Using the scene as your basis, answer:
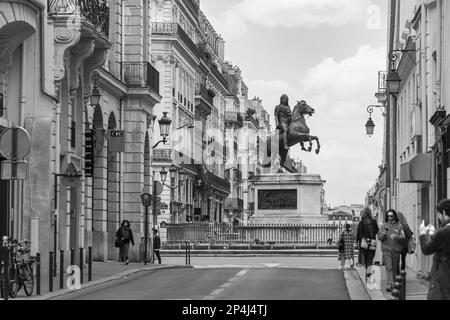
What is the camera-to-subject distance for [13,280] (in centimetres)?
2270

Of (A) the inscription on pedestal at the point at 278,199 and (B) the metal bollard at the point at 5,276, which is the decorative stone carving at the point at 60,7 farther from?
(A) the inscription on pedestal at the point at 278,199

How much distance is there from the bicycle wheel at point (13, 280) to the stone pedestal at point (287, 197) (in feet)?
115

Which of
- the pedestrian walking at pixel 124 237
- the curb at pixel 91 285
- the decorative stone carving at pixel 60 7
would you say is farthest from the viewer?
the pedestrian walking at pixel 124 237

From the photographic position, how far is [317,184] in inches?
2266

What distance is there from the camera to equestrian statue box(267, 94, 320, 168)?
2287 inches

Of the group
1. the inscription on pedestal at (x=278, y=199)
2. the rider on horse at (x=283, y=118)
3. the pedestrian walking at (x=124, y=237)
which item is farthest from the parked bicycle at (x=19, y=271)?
the rider on horse at (x=283, y=118)

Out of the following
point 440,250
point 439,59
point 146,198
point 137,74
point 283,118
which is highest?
point 137,74

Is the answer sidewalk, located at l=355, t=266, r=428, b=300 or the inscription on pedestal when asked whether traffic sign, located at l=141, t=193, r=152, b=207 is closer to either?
sidewalk, located at l=355, t=266, r=428, b=300

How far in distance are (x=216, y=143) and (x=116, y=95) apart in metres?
78.0

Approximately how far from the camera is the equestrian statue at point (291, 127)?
58.1m

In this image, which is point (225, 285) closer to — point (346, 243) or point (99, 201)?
point (346, 243)

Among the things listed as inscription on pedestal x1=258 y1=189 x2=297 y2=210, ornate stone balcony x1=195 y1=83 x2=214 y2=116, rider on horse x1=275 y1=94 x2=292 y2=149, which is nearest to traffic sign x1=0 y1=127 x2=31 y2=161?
inscription on pedestal x1=258 y1=189 x2=297 y2=210

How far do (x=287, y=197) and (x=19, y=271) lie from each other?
35.2 metres

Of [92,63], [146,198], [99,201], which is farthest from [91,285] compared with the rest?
[99,201]
